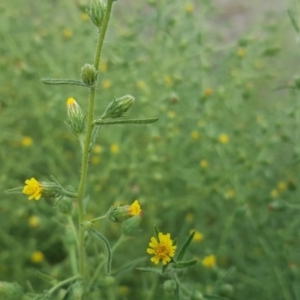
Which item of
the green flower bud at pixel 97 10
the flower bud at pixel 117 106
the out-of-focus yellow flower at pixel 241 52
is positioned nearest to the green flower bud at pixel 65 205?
the flower bud at pixel 117 106

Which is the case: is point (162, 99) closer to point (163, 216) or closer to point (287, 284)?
point (163, 216)

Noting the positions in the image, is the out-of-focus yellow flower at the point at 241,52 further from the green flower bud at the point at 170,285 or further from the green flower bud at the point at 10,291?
the green flower bud at the point at 10,291

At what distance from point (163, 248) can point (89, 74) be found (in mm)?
333

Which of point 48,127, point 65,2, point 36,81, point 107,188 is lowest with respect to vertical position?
point 107,188

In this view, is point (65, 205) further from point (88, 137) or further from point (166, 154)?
point (166, 154)

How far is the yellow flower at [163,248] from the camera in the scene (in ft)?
3.07

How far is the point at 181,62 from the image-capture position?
1855 mm

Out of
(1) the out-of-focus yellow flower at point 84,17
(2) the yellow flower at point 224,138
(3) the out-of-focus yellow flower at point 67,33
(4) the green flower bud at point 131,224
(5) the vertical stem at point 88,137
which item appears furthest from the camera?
(3) the out-of-focus yellow flower at point 67,33

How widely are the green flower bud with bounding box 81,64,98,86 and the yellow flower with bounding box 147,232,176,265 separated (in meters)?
0.30

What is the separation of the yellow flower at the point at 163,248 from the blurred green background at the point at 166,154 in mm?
467

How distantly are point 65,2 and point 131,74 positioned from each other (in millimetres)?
521

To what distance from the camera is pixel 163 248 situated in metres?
0.94

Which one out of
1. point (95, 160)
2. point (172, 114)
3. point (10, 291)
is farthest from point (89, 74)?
point (95, 160)

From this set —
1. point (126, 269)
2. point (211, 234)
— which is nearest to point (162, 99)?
point (211, 234)
